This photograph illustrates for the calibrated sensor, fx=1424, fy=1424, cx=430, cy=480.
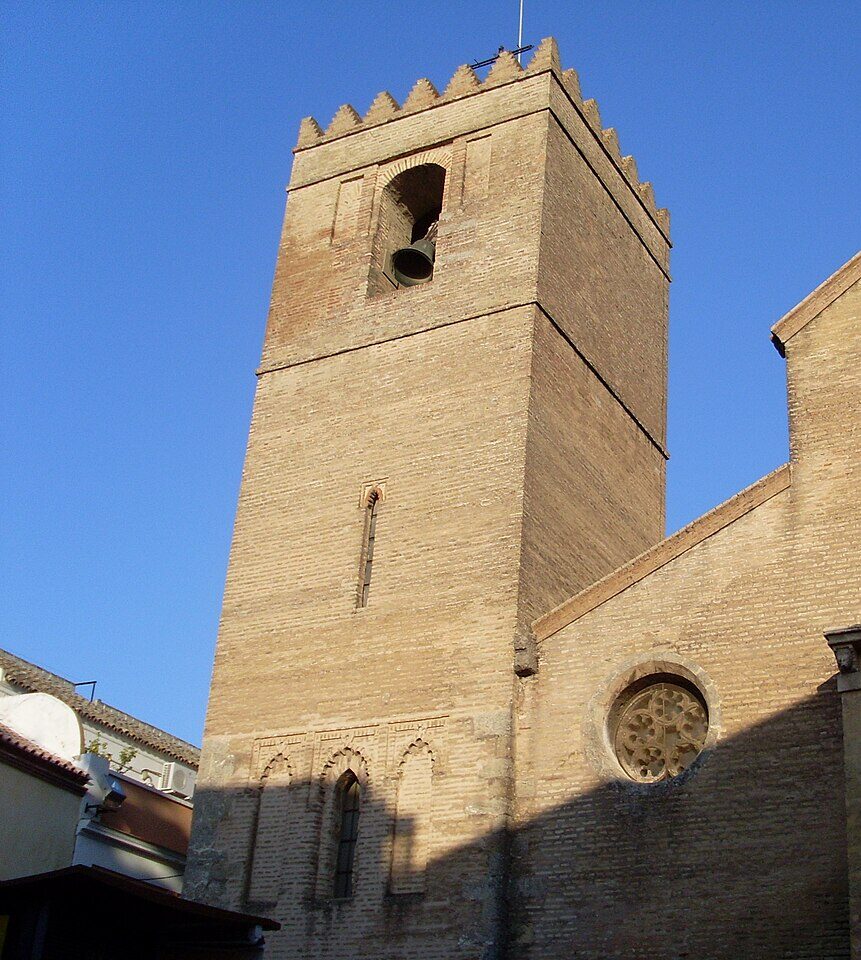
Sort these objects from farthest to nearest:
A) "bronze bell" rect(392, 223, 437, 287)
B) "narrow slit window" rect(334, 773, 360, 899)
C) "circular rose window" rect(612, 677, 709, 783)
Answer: "bronze bell" rect(392, 223, 437, 287) < "narrow slit window" rect(334, 773, 360, 899) < "circular rose window" rect(612, 677, 709, 783)

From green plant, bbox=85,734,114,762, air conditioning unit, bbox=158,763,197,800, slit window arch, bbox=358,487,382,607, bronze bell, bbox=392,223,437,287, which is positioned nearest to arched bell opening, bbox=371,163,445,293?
bronze bell, bbox=392,223,437,287

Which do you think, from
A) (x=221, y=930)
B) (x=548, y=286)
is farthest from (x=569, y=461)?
(x=221, y=930)

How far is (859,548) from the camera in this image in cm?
1365

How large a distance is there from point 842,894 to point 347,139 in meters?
13.4

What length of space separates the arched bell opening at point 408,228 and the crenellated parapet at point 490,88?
3.42 ft

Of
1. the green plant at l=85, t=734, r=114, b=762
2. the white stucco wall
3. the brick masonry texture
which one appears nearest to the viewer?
the brick masonry texture

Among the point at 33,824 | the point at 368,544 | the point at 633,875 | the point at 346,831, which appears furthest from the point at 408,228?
the point at 633,875

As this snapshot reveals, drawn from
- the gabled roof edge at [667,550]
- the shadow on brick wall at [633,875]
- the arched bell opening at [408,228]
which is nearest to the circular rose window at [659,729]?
the shadow on brick wall at [633,875]

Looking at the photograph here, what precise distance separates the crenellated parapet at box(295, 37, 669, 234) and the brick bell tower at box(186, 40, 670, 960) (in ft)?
0.19

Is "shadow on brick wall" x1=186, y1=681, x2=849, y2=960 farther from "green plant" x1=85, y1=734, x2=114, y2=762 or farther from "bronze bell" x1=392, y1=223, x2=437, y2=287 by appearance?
"green plant" x1=85, y1=734, x2=114, y2=762

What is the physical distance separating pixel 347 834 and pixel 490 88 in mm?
10655

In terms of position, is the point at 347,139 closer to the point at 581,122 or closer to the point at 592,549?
the point at 581,122

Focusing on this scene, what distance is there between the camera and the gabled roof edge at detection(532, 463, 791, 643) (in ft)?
47.4

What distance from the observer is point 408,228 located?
20.8m
